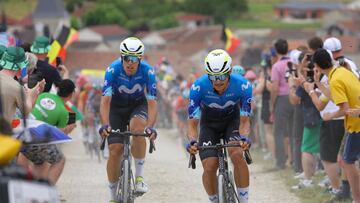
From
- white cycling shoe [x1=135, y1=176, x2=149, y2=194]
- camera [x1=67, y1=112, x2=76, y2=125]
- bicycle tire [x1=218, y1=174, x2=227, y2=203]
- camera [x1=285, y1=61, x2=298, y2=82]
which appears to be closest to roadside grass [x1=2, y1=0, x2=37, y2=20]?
camera [x1=285, y1=61, x2=298, y2=82]

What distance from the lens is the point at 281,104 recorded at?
60.4ft

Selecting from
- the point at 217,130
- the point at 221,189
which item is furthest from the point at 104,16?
the point at 221,189

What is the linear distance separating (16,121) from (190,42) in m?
114

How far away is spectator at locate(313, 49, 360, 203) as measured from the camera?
1289 cm

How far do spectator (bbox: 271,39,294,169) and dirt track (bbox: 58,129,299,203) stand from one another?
54cm

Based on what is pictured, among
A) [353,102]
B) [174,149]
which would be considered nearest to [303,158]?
[353,102]

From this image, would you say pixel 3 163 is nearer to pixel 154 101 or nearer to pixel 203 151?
pixel 203 151

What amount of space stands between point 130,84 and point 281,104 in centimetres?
530

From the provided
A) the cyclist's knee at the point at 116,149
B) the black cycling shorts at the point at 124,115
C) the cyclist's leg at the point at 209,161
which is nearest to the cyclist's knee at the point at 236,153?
the cyclist's leg at the point at 209,161

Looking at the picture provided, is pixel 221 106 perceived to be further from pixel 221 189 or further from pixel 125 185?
pixel 125 185

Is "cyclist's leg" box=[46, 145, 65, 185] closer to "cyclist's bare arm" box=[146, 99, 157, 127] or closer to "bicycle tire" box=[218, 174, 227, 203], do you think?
"cyclist's bare arm" box=[146, 99, 157, 127]

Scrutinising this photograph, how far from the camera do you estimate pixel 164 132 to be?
31922 millimetres

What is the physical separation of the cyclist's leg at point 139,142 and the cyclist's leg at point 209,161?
1486 millimetres

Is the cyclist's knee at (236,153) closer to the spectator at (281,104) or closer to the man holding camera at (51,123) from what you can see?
the man holding camera at (51,123)
